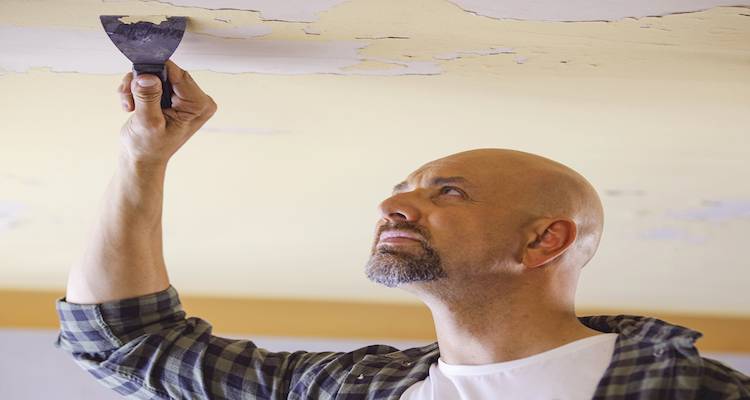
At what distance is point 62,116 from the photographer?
2631mm

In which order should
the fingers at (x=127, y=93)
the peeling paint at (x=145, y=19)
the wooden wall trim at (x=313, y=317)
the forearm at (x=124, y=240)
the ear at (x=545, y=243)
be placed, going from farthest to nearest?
the wooden wall trim at (x=313, y=317) → the forearm at (x=124, y=240) → the ear at (x=545, y=243) → the fingers at (x=127, y=93) → the peeling paint at (x=145, y=19)

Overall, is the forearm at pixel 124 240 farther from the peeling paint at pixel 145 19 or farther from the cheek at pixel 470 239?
the cheek at pixel 470 239

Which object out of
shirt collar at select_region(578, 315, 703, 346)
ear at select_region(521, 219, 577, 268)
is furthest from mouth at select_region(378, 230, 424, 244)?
shirt collar at select_region(578, 315, 703, 346)

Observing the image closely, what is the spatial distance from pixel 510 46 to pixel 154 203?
885 mm

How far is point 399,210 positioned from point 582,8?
22.9 inches

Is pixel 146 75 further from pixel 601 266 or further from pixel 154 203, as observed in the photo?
pixel 601 266

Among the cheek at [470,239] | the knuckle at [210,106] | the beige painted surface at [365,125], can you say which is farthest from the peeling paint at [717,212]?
the knuckle at [210,106]

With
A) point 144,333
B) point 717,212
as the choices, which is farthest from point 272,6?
point 717,212

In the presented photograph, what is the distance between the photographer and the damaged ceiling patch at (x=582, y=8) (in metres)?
1.91

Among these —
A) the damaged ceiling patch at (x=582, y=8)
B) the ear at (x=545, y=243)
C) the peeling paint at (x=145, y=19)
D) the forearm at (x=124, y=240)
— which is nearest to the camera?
the damaged ceiling patch at (x=582, y=8)

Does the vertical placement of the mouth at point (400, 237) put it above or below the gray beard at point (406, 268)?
above

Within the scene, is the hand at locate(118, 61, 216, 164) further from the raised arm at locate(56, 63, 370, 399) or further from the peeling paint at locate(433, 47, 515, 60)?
the peeling paint at locate(433, 47, 515, 60)

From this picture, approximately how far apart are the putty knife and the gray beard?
58cm

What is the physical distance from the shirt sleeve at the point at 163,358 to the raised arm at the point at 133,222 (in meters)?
0.03
